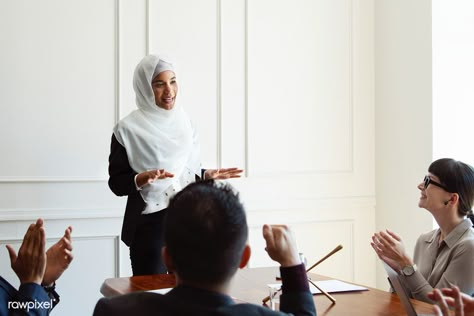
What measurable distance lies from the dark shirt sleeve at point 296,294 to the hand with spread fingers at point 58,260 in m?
0.67

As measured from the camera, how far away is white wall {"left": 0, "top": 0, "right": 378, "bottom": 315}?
4016 millimetres

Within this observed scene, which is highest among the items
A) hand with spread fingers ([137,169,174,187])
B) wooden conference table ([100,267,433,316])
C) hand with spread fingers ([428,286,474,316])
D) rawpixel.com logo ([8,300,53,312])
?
hand with spread fingers ([137,169,174,187])

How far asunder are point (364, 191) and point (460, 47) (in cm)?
127

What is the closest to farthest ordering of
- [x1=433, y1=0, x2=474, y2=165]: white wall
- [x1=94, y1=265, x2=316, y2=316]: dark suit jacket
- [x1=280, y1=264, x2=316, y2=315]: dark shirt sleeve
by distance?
[x1=94, y1=265, x2=316, y2=316]: dark suit jacket < [x1=280, y1=264, x2=316, y2=315]: dark shirt sleeve < [x1=433, y1=0, x2=474, y2=165]: white wall

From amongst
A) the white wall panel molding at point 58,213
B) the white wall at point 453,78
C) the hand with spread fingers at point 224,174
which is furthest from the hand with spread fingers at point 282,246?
the white wall at point 453,78

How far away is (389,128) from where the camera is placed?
201 inches

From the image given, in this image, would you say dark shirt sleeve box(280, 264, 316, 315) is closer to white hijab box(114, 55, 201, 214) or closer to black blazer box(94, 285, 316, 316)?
black blazer box(94, 285, 316, 316)

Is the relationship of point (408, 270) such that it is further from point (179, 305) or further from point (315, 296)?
point (179, 305)

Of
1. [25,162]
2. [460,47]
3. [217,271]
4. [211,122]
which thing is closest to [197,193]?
[217,271]

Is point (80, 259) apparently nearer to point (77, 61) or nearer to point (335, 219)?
point (77, 61)

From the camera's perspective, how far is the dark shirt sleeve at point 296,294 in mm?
1531

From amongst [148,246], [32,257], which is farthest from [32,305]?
[148,246]

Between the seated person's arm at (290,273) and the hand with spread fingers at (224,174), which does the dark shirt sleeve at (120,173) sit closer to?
the hand with spread fingers at (224,174)

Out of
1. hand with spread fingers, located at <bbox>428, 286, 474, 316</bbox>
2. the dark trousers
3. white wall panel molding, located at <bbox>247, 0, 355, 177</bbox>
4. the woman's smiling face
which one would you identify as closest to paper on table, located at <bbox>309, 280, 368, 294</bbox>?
hand with spread fingers, located at <bbox>428, 286, 474, 316</bbox>
